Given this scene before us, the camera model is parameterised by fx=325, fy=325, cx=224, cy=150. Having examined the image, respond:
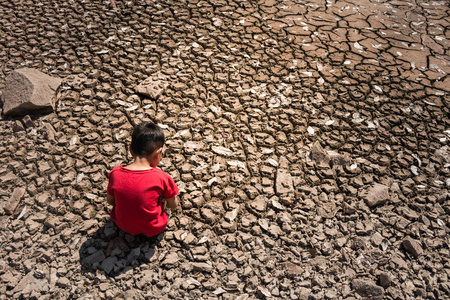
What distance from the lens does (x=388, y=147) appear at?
9.19 ft

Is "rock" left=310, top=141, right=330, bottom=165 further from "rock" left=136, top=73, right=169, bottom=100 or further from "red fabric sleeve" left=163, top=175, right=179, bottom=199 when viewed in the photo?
"rock" left=136, top=73, right=169, bottom=100

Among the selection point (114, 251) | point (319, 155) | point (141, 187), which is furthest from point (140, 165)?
point (319, 155)

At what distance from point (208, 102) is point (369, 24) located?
8.00ft

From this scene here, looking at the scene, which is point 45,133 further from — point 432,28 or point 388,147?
point 432,28

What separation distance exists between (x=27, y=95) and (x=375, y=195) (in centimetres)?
301

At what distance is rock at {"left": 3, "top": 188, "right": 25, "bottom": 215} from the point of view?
2.34 m

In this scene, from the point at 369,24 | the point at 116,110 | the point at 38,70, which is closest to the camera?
the point at 116,110

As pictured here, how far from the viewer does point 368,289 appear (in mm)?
2039

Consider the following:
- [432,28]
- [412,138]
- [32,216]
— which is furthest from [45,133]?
[432,28]

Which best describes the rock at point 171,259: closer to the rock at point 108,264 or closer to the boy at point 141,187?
the boy at point 141,187

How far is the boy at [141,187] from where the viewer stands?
192cm

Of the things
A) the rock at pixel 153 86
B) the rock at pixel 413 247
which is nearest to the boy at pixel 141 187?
the rock at pixel 153 86

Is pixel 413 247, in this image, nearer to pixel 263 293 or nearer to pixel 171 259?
pixel 263 293

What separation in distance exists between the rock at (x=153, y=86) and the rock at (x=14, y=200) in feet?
4.19
